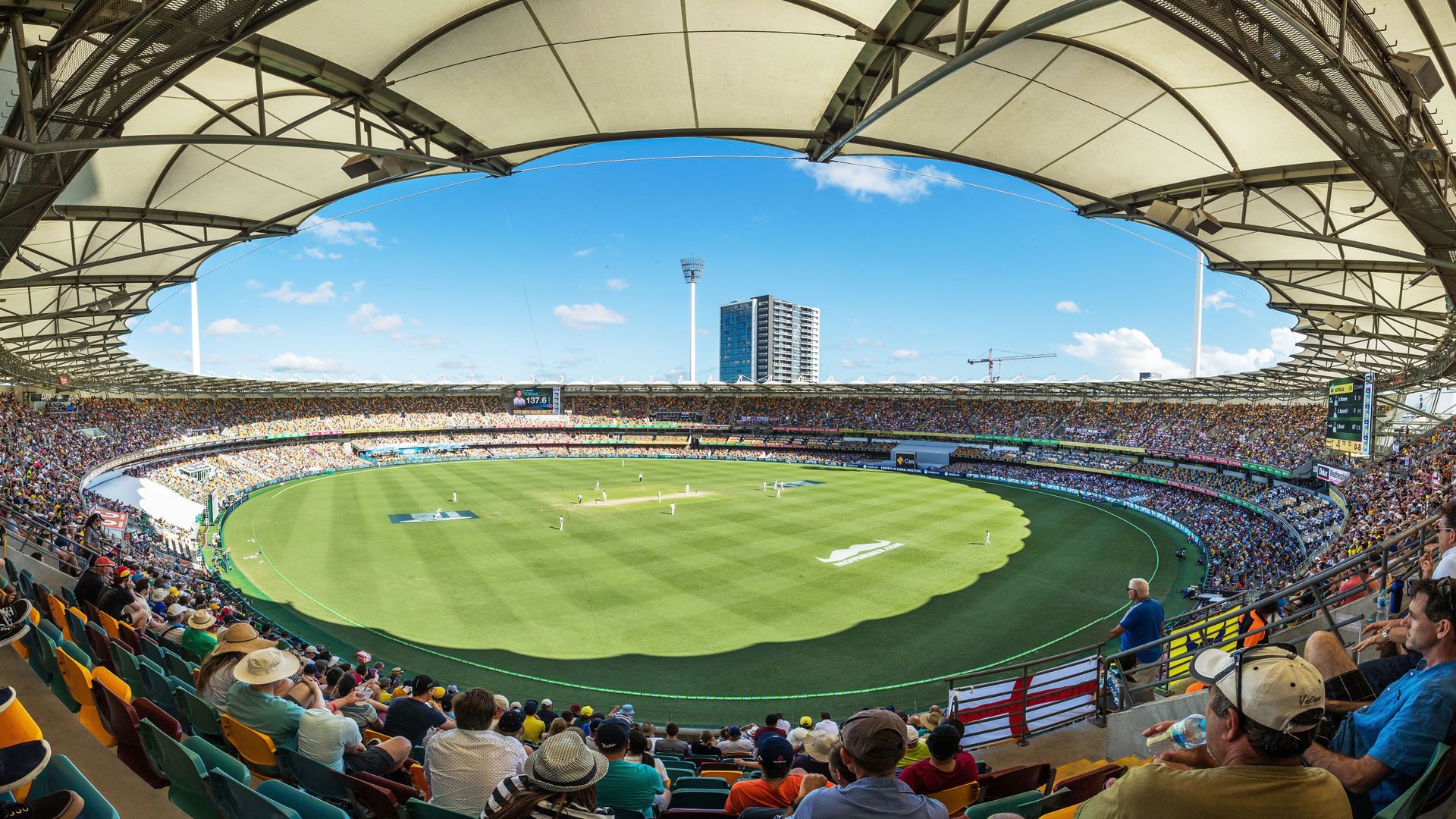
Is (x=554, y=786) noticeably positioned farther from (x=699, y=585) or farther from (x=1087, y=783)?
(x=699, y=585)

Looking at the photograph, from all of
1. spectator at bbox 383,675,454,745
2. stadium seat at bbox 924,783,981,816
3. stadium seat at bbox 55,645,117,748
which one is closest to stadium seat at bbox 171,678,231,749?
stadium seat at bbox 55,645,117,748

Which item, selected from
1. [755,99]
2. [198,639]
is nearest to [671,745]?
[198,639]

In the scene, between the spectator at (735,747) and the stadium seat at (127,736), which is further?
the spectator at (735,747)

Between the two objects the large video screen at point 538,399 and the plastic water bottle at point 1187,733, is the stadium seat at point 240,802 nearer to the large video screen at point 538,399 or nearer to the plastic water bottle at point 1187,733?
the plastic water bottle at point 1187,733

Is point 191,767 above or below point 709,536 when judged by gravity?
above

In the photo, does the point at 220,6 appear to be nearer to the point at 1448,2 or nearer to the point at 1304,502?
the point at 1448,2

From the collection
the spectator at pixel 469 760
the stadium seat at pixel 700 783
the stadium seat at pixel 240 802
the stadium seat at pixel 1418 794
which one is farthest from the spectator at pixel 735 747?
the stadium seat at pixel 1418 794

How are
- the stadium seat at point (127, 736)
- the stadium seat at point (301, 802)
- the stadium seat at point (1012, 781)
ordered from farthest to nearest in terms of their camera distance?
the stadium seat at point (1012, 781), the stadium seat at point (127, 736), the stadium seat at point (301, 802)
